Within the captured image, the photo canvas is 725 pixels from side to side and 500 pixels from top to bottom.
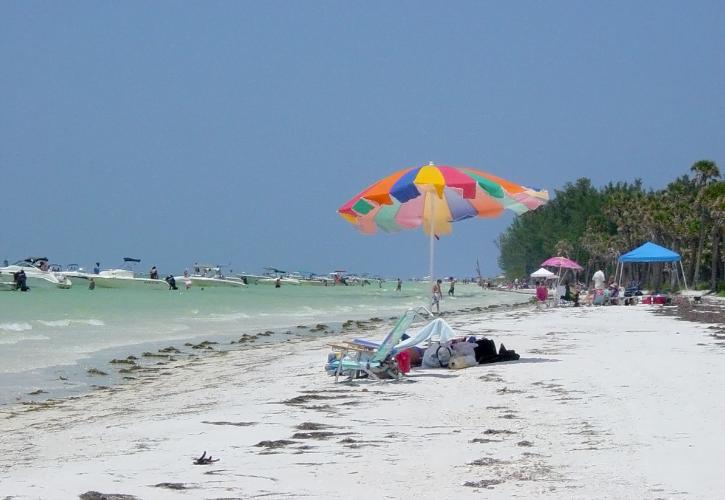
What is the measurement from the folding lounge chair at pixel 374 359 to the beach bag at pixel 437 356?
3.28ft

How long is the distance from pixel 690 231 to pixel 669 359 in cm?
5546

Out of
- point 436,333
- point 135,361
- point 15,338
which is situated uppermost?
point 436,333

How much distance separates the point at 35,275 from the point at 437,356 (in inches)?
2814

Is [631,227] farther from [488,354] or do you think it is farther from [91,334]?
[488,354]

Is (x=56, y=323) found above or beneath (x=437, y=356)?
beneath

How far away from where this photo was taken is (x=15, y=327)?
27500mm

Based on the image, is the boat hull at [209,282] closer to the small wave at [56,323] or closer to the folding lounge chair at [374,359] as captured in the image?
the small wave at [56,323]

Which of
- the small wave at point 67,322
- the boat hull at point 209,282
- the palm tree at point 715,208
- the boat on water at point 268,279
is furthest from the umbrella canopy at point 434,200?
the boat on water at point 268,279

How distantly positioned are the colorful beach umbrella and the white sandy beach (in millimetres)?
2272

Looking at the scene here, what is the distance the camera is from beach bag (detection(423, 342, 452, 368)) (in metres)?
13.2

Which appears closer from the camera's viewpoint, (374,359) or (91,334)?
(374,359)

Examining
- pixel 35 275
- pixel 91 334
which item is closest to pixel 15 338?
pixel 91 334

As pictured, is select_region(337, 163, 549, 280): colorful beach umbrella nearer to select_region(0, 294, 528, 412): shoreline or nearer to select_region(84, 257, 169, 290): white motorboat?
select_region(0, 294, 528, 412): shoreline

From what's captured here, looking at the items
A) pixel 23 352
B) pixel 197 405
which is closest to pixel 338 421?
pixel 197 405
